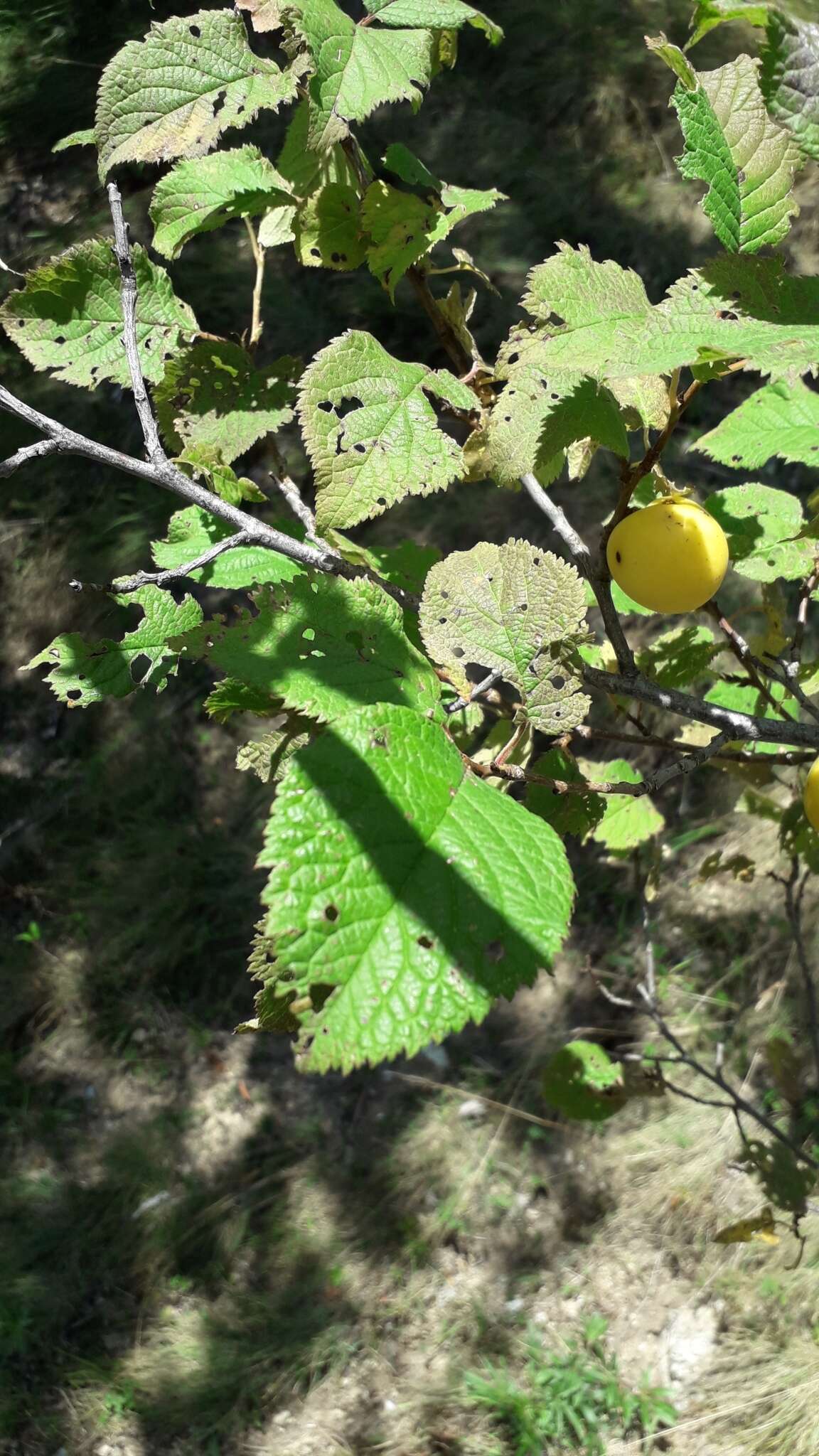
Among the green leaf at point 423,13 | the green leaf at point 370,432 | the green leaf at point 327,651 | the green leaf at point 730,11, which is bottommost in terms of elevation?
the green leaf at point 327,651

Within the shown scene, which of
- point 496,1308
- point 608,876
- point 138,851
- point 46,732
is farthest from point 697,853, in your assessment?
point 46,732

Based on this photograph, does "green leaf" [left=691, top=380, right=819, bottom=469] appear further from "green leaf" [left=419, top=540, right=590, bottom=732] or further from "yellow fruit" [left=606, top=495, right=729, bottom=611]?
"green leaf" [left=419, top=540, right=590, bottom=732]

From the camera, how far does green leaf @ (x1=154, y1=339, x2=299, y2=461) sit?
4.15 ft

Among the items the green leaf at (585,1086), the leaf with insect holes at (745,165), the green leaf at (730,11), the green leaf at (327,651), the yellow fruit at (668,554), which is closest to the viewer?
the green leaf at (730,11)

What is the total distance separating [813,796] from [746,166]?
2.13ft

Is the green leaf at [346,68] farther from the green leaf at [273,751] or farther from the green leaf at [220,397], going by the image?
the green leaf at [273,751]

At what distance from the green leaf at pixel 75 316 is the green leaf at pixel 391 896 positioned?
77 centimetres

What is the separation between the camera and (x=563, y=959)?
10.9 ft

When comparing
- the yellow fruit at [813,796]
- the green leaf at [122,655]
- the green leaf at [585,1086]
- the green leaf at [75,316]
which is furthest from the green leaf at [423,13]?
the green leaf at [585,1086]

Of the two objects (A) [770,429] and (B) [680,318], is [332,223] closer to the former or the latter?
(B) [680,318]

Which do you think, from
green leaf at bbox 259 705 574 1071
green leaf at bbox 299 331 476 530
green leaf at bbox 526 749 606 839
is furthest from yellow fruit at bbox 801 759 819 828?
green leaf at bbox 299 331 476 530

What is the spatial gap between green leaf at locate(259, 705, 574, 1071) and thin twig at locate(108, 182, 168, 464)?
413 mm

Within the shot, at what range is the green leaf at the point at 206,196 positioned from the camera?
1.13m

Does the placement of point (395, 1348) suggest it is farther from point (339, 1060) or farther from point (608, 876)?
point (339, 1060)
